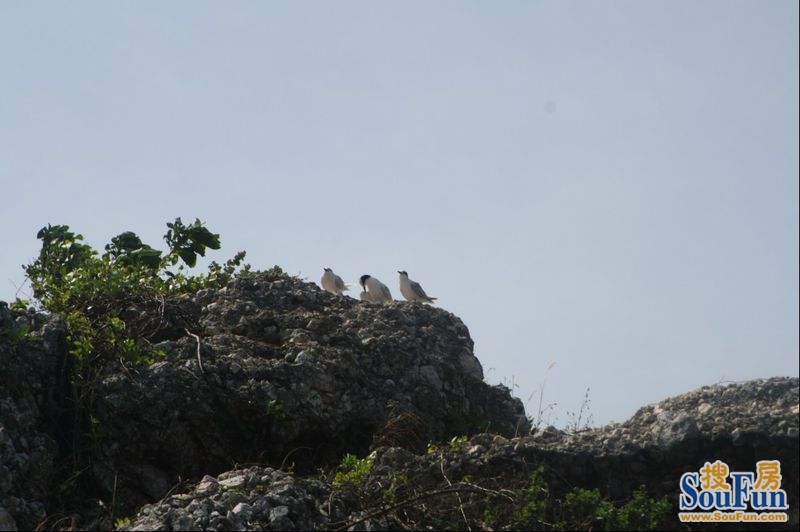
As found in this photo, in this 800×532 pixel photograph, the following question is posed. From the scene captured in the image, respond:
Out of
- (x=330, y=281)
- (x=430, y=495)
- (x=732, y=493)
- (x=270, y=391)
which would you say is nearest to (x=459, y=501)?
(x=430, y=495)

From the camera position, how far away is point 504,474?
812 cm

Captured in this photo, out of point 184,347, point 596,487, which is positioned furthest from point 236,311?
point 596,487

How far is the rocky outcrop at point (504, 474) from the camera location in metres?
7.61

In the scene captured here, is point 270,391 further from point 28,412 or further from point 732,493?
point 732,493

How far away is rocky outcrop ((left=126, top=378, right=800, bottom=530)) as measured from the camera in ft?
25.0

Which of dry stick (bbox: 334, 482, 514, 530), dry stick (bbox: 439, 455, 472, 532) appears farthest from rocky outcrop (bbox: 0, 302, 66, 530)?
dry stick (bbox: 439, 455, 472, 532)

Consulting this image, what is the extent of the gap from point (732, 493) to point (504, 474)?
1.54m

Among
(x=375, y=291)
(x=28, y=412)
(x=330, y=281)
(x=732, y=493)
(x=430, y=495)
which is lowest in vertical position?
(x=430, y=495)

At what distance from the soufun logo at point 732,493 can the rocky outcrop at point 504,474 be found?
0.21ft

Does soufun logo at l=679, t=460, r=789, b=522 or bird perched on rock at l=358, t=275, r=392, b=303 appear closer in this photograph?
soufun logo at l=679, t=460, r=789, b=522

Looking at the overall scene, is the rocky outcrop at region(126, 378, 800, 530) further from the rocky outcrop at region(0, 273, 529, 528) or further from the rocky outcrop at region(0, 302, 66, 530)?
the rocky outcrop at region(0, 302, 66, 530)

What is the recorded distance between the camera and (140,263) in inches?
492

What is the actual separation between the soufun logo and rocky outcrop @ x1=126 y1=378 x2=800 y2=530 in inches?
2.5

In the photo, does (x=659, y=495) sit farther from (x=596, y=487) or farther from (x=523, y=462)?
(x=523, y=462)
